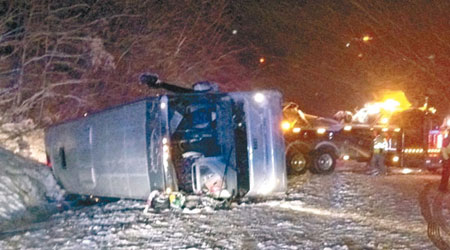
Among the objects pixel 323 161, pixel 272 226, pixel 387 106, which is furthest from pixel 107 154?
pixel 387 106

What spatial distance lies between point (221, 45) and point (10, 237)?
19.0 metres

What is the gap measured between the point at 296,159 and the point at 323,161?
38.5 inches

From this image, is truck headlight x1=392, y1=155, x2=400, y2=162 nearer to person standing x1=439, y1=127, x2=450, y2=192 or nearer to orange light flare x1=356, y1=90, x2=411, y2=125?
orange light flare x1=356, y1=90, x2=411, y2=125

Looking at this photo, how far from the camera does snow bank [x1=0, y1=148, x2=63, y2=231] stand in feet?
35.4

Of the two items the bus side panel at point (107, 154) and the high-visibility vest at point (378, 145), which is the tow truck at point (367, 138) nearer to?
the high-visibility vest at point (378, 145)

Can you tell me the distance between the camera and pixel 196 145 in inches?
416

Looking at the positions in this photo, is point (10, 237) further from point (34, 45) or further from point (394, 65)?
point (394, 65)

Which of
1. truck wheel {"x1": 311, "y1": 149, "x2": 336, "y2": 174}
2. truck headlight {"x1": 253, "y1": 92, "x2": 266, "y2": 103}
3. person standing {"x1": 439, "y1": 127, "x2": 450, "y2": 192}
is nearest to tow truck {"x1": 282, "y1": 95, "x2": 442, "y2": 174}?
truck wheel {"x1": 311, "y1": 149, "x2": 336, "y2": 174}

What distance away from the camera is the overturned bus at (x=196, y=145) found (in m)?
9.02

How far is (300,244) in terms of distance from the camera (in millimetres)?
6473

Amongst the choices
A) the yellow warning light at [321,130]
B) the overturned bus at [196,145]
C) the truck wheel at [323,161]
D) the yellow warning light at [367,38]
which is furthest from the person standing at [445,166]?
the yellow warning light at [367,38]

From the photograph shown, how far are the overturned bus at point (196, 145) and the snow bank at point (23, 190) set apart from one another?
2.07 metres

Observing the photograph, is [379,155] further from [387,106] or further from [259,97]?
[259,97]

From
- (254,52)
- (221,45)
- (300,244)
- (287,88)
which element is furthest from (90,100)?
(287,88)
